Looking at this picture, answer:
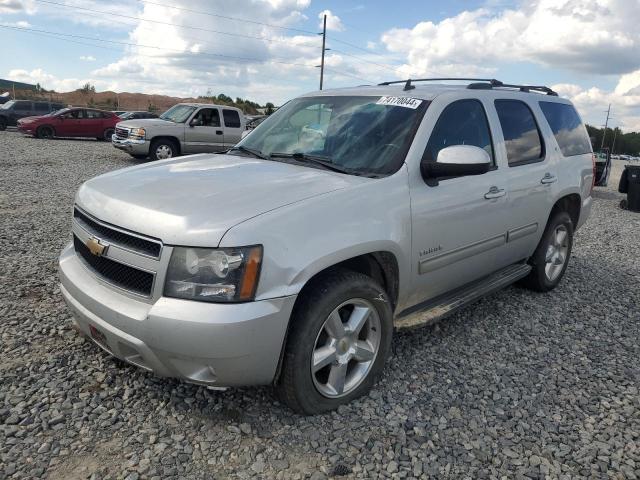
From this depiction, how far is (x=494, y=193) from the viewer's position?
12.5 ft

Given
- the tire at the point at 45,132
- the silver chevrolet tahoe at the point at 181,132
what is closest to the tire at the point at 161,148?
the silver chevrolet tahoe at the point at 181,132

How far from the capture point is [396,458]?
258 cm

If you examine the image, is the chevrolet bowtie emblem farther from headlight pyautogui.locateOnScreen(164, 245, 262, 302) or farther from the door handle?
the door handle

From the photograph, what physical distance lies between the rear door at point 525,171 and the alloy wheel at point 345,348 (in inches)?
68.7

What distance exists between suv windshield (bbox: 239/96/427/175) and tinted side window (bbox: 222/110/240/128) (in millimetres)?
11554

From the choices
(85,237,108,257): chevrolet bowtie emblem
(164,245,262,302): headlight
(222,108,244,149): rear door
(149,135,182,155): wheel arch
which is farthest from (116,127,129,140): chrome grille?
(164,245,262,302): headlight

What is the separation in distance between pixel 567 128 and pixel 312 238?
3.75 m

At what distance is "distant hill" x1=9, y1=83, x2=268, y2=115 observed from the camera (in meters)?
50.6

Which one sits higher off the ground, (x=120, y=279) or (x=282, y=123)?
(x=282, y=123)

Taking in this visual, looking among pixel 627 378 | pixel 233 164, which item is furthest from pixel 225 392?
pixel 627 378

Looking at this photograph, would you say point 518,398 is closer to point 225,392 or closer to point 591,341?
point 591,341

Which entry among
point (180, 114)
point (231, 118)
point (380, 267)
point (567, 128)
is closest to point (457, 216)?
point (380, 267)

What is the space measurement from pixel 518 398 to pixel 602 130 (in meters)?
110

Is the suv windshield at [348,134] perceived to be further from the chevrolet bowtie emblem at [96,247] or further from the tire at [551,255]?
the tire at [551,255]
